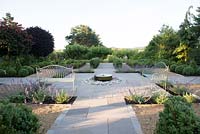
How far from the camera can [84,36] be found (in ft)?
150

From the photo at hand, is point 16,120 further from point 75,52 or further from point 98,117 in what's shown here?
point 75,52

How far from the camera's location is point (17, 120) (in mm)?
4066

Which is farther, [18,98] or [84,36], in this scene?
[84,36]

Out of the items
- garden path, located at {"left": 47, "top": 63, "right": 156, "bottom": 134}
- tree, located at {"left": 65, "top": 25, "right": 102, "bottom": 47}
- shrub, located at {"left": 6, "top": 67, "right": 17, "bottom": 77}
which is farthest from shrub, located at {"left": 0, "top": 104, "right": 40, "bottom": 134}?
tree, located at {"left": 65, "top": 25, "right": 102, "bottom": 47}

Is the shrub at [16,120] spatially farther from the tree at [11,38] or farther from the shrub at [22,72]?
the tree at [11,38]

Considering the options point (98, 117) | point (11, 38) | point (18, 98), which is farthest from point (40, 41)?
point (98, 117)

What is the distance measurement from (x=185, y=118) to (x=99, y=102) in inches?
160

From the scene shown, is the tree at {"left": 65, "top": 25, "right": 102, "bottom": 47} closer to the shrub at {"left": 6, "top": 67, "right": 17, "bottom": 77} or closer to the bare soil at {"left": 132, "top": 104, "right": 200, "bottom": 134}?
the shrub at {"left": 6, "top": 67, "right": 17, "bottom": 77}

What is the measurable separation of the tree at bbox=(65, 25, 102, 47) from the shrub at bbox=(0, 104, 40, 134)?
134 ft

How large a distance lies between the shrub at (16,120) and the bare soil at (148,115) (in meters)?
1.91

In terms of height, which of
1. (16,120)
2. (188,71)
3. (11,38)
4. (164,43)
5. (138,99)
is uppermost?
(164,43)

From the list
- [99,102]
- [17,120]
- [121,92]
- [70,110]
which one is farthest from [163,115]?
[121,92]

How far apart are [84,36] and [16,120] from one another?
42.0 meters

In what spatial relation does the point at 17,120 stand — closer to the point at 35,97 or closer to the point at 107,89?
the point at 35,97
